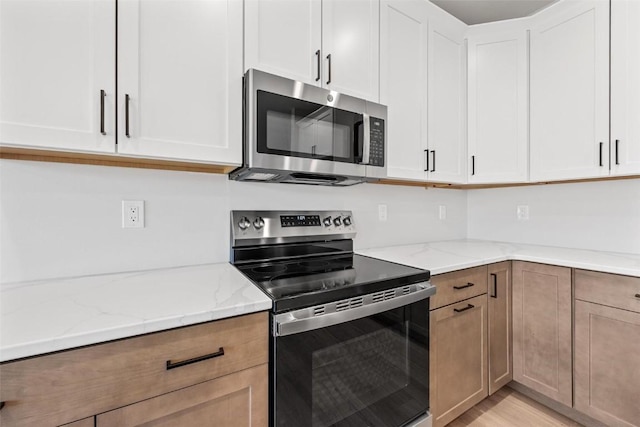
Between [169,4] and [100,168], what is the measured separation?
0.71 meters

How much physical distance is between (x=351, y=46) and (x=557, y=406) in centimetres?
237

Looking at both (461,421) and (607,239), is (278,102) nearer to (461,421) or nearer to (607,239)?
(461,421)

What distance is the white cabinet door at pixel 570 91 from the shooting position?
1.71 meters

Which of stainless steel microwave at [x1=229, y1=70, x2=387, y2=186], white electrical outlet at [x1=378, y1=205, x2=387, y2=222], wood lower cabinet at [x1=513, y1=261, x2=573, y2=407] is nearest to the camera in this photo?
stainless steel microwave at [x1=229, y1=70, x2=387, y2=186]

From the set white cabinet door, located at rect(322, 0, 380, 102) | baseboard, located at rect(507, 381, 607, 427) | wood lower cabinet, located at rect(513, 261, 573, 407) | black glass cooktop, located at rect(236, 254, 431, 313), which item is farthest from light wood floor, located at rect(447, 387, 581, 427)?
white cabinet door, located at rect(322, 0, 380, 102)

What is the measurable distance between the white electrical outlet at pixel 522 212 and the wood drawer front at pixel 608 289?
32.6 inches

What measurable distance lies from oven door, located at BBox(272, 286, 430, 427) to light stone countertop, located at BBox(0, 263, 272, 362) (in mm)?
226

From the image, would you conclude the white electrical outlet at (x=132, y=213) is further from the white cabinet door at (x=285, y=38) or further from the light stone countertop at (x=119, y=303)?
the white cabinet door at (x=285, y=38)

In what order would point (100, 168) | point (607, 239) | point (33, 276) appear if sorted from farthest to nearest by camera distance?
point (607, 239)
point (100, 168)
point (33, 276)

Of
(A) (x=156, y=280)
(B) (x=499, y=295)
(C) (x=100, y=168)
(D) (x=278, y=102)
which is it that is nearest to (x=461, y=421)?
Answer: (B) (x=499, y=295)

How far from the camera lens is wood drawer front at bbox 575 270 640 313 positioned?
1374 mm

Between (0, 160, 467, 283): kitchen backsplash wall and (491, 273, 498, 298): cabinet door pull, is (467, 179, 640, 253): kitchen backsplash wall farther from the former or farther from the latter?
(0, 160, 467, 283): kitchen backsplash wall

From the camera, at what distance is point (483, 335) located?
1.67 m

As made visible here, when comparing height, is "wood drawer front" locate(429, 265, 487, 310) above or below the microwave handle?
below
